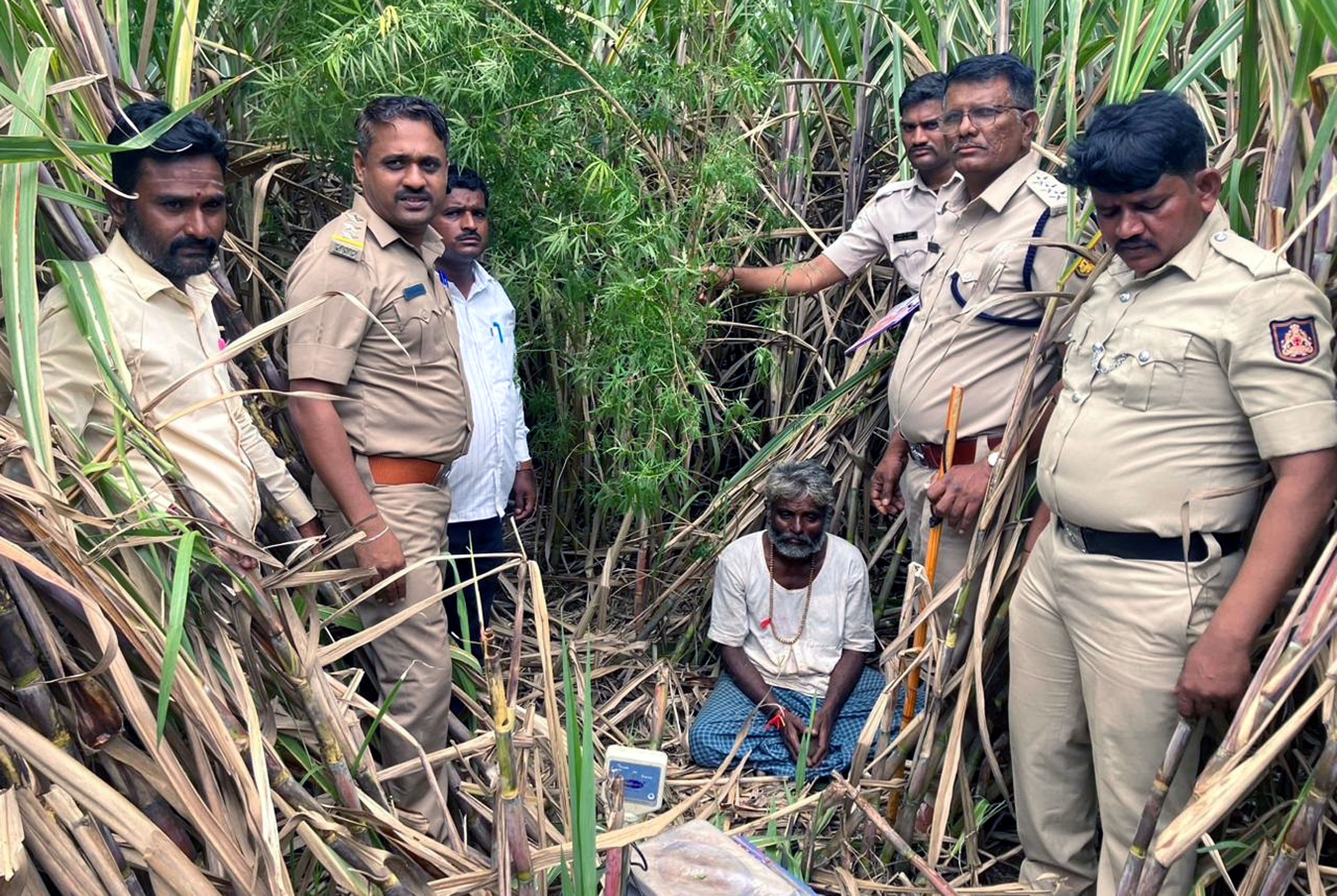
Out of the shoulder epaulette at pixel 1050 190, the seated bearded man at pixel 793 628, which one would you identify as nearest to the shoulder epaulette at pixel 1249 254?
the shoulder epaulette at pixel 1050 190

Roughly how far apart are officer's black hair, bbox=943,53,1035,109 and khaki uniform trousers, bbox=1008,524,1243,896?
1.03 m

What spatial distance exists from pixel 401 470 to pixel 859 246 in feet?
4.55

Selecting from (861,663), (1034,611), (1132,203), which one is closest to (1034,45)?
(1132,203)

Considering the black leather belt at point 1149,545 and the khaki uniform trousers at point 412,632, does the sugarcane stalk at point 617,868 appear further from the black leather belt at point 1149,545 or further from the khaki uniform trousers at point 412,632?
the black leather belt at point 1149,545

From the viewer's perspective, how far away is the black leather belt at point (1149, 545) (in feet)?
6.53

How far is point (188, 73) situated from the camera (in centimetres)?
224

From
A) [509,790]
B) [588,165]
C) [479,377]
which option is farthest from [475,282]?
[509,790]

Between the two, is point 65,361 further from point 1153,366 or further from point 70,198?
point 1153,366

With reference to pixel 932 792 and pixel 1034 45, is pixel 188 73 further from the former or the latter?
pixel 932 792

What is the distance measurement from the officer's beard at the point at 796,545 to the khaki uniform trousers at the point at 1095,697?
93cm

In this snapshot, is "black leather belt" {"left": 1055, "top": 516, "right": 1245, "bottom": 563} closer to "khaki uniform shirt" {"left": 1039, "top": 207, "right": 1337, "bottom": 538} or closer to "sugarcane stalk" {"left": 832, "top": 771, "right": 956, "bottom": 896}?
"khaki uniform shirt" {"left": 1039, "top": 207, "right": 1337, "bottom": 538}

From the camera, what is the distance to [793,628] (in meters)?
3.27

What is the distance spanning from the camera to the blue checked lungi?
10.2ft

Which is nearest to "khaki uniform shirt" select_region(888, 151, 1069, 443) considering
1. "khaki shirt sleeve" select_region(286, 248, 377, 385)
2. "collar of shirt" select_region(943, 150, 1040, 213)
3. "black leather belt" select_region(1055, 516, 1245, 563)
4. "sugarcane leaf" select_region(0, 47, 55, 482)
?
"collar of shirt" select_region(943, 150, 1040, 213)
